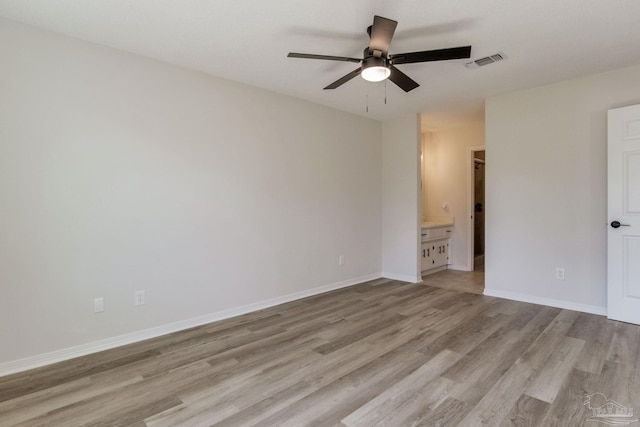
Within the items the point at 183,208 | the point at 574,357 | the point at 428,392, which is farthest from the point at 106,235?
the point at 574,357

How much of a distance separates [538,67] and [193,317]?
13.6ft

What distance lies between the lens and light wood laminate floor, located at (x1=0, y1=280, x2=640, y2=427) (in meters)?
1.80

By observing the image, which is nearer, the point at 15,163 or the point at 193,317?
the point at 15,163

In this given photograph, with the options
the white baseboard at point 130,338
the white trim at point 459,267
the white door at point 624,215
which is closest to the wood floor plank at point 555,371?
the white door at point 624,215

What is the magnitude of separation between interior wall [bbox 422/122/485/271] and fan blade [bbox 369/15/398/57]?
12.6 ft

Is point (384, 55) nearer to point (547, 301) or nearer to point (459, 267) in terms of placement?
point (547, 301)

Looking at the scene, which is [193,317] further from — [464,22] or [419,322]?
[464,22]

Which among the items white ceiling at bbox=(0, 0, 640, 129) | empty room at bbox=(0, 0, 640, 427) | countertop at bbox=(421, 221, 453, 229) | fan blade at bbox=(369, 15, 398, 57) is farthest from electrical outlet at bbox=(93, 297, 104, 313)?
countertop at bbox=(421, 221, 453, 229)

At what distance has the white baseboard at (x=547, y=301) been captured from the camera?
11.1 ft

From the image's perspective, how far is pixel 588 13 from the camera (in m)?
2.23

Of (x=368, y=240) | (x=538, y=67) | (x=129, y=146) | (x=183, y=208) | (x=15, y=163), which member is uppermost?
(x=538, y=67)

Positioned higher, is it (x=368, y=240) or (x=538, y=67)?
(x=538, y=67)

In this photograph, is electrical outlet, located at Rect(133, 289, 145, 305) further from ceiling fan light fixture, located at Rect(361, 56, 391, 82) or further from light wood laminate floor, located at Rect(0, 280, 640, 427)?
ceiling fan light fixture, located at Rect(361, 56, 391, 82)

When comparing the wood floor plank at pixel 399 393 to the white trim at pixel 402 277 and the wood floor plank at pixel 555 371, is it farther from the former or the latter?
the white trim at pixel 402 277
